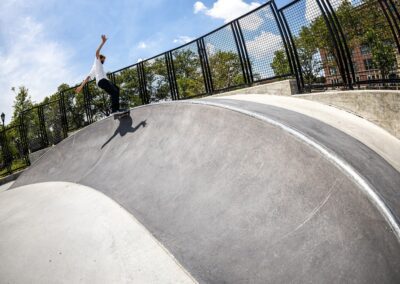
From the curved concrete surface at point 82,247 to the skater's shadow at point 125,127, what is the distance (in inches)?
73.8

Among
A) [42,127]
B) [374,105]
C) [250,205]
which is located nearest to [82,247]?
[250,205]

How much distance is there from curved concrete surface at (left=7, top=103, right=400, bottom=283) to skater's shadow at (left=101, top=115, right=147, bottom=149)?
1.16m

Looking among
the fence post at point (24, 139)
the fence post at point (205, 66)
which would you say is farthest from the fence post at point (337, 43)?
the fence post at point (24, 139)

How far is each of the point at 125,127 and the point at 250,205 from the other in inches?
167

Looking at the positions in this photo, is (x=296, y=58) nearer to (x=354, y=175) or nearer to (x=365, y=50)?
(x=365, y=50)

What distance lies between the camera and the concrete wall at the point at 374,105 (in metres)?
3.89

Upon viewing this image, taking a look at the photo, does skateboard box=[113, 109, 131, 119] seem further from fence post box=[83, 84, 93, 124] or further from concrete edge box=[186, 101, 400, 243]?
fence post box=[83, 84, 93, 124]

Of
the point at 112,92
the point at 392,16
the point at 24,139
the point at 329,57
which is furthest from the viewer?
the point at 24,139

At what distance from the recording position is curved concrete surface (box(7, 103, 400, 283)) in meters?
1.80

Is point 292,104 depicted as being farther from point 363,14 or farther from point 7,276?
point 7,276

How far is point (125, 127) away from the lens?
5934 millimetres

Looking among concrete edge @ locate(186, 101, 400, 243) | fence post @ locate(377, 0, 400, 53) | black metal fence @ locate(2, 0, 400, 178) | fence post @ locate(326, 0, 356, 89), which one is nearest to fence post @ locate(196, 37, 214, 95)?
black metal fence @ locate(2, 0, 400, 178)

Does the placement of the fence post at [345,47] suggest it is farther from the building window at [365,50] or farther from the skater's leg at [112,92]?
the skater's leg at [112,92]

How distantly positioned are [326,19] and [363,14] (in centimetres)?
67
